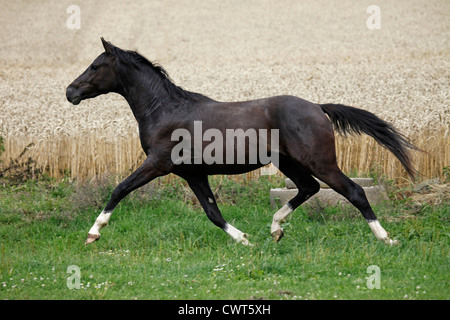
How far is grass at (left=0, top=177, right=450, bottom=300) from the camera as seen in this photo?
16.6 feet

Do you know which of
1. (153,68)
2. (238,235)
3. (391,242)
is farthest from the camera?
(153,68)

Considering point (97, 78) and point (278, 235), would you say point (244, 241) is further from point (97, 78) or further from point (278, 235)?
point (97, 78)

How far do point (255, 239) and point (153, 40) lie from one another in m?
24.4

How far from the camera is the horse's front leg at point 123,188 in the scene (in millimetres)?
6465

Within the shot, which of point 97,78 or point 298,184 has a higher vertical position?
point 97,78

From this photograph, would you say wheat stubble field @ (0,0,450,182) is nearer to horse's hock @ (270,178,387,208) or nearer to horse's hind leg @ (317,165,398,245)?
horse's hock @ (270,178,387,208)

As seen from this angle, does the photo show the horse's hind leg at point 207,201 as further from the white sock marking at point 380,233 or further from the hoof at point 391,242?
the hoof at point 391,242

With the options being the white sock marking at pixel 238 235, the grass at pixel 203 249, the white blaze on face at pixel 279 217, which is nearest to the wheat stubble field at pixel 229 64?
the grass at pixel 203 249

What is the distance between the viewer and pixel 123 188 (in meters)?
6.49

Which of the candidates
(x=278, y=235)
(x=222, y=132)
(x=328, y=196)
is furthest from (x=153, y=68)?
(x=328, y=196)

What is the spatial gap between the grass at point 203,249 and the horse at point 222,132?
50 cm

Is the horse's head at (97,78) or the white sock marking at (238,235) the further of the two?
the horse's head at (97,78)

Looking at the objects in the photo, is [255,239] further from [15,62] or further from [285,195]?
[15,62]

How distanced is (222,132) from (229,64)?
720 inches
